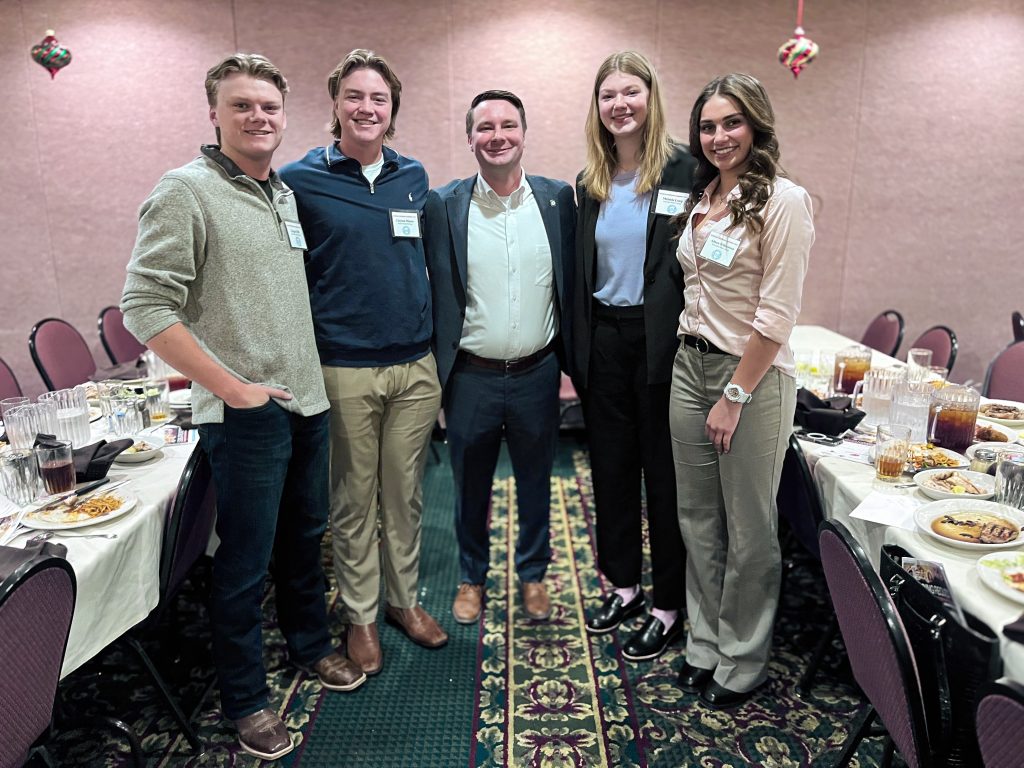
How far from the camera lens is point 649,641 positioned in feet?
8.22

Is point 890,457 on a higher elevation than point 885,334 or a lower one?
higher

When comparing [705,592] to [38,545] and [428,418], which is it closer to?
[428,418]

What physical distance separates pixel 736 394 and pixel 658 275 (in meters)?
0.50

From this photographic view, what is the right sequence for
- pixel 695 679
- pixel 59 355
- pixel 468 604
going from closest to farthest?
pixel 695 679, pixel 468 604, pixel 59 355

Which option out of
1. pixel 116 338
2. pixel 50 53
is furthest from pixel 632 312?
pixel 50 53

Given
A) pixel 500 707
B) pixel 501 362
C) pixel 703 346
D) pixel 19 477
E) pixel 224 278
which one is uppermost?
pixel 224 278

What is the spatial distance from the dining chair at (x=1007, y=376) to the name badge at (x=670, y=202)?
169 centimetres

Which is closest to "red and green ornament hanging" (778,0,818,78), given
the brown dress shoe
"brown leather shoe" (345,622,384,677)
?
the brown dress shoe

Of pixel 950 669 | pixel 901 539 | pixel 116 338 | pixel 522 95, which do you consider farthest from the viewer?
pixel 522 95

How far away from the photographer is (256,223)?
1840 mm

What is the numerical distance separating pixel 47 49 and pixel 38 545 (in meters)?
3.52

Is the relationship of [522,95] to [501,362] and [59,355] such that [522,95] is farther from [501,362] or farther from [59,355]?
[59,355]

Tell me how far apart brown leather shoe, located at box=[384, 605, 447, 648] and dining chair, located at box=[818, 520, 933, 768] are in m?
1.45

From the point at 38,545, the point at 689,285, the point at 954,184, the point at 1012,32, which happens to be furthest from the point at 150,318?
the point at 1012,32
